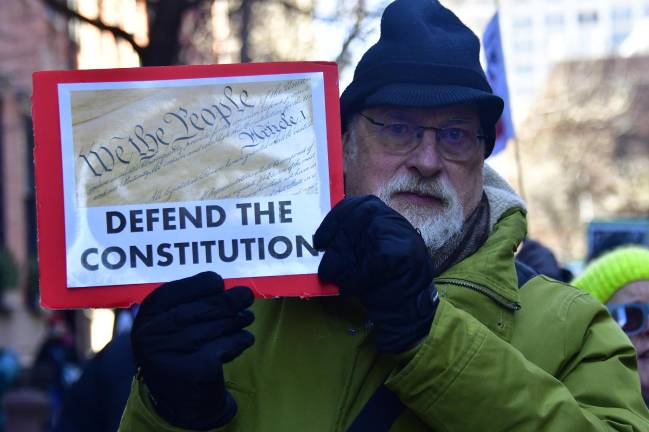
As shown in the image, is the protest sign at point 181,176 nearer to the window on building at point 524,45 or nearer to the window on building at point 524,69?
the window on building at point 524,69

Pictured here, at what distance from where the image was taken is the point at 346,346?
245 cm

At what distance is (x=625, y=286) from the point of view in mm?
3830

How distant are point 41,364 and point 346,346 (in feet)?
31.7

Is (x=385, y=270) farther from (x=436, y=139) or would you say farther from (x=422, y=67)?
(x=422, y=67)

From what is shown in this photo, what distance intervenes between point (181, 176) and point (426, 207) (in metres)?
0.62

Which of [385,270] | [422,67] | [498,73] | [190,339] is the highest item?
[498,73]

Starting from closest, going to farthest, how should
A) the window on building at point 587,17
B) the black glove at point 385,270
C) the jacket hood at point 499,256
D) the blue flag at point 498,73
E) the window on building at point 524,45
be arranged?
the black glove at point 385,270 < the jacket hood at point 499,256 < the blue flag at point 498,73 < the window on building at point 587,17 < the window on building at point 524,45

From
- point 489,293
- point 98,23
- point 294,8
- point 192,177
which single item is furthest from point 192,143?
point 294,8

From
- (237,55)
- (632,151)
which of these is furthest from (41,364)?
(632,151)

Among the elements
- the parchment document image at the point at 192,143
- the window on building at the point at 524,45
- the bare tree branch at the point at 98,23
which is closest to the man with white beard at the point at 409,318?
the parchment document image at the point at 192,143

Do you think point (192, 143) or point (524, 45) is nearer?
point (192, 143)

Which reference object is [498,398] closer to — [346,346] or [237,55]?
[346,346]

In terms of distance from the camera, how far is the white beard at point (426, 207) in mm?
2588

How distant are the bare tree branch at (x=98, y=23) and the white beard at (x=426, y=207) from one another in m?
5.68
